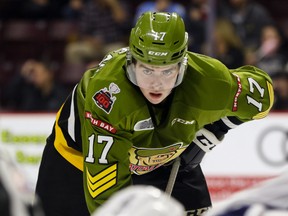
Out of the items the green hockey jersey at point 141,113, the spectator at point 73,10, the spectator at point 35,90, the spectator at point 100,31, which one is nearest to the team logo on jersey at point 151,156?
the green hockey jersey at point 141,113

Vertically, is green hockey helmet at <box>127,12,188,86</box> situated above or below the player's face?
above

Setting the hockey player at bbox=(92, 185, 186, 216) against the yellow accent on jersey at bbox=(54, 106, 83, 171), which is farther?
the yellow accent on jersey at bbox=(54, 106, 83, 171)

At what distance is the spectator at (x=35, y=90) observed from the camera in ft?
19.9

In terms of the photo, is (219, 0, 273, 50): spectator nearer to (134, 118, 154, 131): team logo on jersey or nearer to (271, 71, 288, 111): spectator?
(271, 71, 288, 111): spectator

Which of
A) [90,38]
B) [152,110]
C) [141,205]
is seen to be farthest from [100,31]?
[141,205]

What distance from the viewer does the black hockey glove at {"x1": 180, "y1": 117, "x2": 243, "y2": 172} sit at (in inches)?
118

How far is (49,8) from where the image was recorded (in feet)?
23.6

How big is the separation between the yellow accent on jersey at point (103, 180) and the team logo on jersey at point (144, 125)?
14 centimetres

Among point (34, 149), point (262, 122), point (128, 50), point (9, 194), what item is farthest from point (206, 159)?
point (9, 194)

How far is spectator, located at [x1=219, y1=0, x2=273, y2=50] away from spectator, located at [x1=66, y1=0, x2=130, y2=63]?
0.86 m

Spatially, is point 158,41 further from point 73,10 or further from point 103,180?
point 73,10

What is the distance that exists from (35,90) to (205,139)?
3395mm

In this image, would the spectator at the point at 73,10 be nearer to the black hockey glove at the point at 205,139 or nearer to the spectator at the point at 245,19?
the spectator at the point at 245,19

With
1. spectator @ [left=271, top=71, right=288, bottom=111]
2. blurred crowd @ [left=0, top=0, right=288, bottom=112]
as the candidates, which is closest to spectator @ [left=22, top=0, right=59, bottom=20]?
blurred crowd @ [left=0, top=0, right=288, bottom=112]
